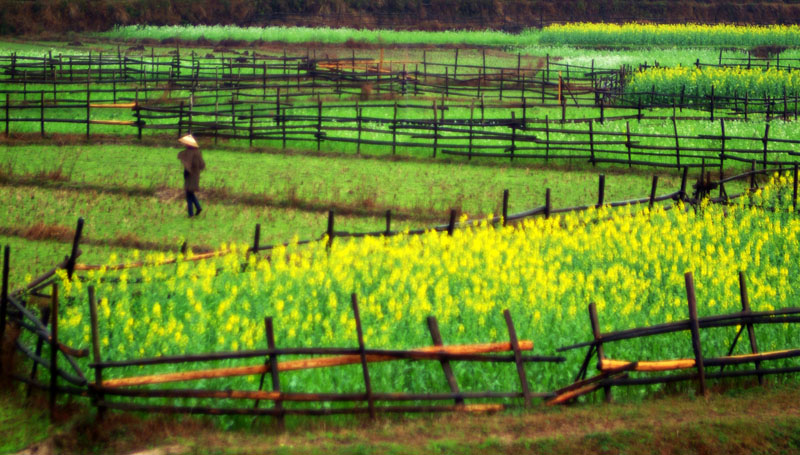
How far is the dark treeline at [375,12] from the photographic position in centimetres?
5112

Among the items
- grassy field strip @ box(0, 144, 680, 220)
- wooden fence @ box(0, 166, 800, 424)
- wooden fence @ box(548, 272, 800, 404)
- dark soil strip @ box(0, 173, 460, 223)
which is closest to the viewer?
wooden fence @ box(0, 166, 800, 424)

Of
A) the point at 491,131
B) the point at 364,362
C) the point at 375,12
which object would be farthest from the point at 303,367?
the point at 375,12

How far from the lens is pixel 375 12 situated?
5878 cm

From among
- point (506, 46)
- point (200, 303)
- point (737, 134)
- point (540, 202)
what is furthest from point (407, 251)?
point (506, 46)

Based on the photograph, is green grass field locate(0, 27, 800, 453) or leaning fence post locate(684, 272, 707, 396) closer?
leaning fence post locate(684, 272, 707, 396)

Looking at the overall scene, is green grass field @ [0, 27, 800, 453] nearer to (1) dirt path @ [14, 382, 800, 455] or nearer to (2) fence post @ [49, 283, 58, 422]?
(1) dirt path @ [14, 382, 800, 455]

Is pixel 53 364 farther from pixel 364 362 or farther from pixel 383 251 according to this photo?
pixel 383 251

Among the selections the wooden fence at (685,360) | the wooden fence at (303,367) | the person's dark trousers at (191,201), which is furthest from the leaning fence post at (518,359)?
the person's dark trousers at (191,201)

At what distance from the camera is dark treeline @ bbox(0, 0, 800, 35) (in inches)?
2013

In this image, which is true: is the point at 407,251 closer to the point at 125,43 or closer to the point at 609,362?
the point at 609,362

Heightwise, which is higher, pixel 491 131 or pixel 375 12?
Result: pixel 375 12

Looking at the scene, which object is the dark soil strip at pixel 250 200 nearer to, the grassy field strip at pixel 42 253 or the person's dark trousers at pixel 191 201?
the person's dark trousers at pixel 191 201

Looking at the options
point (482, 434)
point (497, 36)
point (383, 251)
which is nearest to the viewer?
point (482, 434)

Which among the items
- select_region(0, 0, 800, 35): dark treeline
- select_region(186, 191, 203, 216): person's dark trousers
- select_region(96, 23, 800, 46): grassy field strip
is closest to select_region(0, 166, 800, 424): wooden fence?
select_region(186, 191, 203, 216): person's dark trousers
